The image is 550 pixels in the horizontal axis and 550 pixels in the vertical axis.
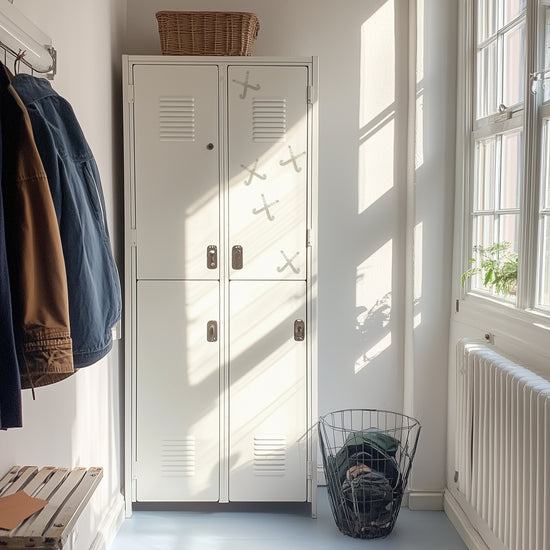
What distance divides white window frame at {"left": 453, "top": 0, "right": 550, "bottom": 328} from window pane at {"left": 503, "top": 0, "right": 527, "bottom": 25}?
0.19 meters

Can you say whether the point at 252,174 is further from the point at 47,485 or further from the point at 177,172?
the point at 47,485

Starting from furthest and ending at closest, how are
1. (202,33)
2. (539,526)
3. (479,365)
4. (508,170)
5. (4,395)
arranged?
(202,33), (508,170), (479,365), (539,526), (4,395)

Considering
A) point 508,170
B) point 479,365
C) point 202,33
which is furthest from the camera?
point 202,33

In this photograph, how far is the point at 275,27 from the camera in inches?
131

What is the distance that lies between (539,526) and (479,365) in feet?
2.20

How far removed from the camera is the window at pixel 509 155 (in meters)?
2.33

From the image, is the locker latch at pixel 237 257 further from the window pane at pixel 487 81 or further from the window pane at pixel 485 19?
the window pane at pixel 485 19

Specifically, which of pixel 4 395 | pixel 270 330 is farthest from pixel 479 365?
pixel 4 395

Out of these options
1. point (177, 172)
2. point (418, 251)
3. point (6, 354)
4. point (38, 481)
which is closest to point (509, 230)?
point (418, 251)

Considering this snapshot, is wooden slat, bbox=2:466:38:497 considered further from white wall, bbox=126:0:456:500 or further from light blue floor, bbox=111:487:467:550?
white wall, bbox=126:0:456:500

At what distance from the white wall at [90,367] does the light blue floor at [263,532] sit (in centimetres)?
21

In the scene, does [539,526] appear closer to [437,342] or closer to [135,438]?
[437,342]

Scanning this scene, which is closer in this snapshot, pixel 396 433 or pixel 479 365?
pixel 479 365

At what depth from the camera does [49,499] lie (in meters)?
1.53
